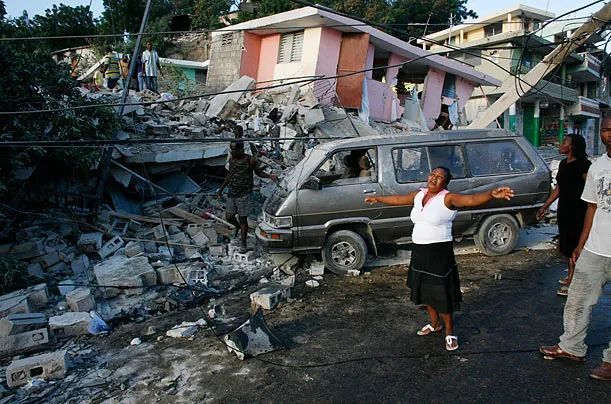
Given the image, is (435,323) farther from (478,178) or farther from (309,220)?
(478,178)

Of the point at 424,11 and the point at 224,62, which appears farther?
the point at 424,11

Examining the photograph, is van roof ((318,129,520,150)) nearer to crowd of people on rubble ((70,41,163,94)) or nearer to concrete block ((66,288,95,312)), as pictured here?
concrete block ((66,288,95,312))

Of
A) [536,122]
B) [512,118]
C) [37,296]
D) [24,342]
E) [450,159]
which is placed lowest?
[24,342]

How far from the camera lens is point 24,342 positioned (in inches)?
175

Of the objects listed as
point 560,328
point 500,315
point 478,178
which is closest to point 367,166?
point 478,178

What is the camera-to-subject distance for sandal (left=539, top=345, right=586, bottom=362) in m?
3.55

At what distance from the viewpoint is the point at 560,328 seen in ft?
14.1

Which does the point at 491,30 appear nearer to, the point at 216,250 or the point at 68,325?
the point at 216,250

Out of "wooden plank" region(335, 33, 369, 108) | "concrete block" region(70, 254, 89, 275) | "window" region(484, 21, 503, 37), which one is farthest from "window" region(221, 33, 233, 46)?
"window" region(484, 21, 503, 37)

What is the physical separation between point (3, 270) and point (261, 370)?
3.87 meters

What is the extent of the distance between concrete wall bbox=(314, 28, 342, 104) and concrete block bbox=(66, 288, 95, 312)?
11026 mm

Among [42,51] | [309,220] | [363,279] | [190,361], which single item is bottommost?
[190,361]

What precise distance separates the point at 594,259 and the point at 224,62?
55.0ft

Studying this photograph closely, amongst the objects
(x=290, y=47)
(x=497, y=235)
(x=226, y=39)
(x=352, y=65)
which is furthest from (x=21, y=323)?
(x=226, y=39)
